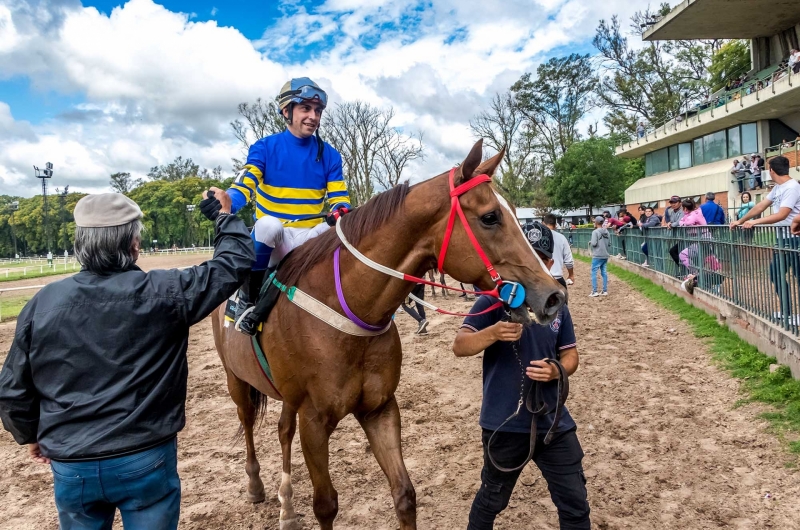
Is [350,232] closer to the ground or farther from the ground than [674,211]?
closer to the ground

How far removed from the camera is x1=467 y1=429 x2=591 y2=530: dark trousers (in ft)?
8.48

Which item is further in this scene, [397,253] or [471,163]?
[397,253]

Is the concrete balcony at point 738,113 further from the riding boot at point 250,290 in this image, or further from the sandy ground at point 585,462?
the riding boot at point 250,290

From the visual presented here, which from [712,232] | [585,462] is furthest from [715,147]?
[585,462]

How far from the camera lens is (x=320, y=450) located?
2.93m

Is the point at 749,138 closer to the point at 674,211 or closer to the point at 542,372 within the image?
the point at 674,211

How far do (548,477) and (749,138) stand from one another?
104 ft

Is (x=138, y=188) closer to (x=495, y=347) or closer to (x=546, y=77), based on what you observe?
(x=546, y=77)

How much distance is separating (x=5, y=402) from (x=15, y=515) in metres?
2.81

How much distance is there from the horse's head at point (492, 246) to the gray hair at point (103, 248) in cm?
139

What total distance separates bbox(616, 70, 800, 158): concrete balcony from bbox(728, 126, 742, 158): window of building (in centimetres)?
37

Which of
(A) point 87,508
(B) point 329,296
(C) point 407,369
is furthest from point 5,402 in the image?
(C) point 407,369

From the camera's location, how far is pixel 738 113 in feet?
88.5

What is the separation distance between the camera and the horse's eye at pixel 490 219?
247 cm
